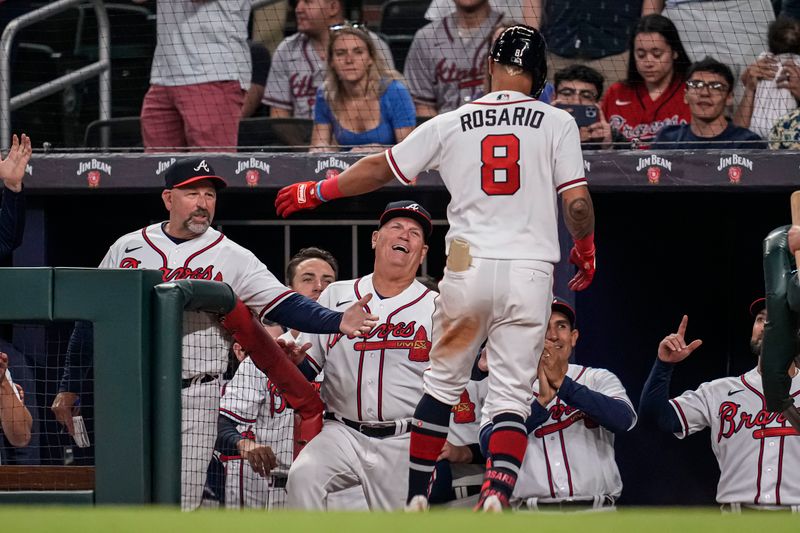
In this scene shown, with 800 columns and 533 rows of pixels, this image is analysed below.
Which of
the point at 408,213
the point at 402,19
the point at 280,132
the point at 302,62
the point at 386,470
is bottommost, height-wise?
the point at 386,470

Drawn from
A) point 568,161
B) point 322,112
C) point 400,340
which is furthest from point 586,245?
point 322,112

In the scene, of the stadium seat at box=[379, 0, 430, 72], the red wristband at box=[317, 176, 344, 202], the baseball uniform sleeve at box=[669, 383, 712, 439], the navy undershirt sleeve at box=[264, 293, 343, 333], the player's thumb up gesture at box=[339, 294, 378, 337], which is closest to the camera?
the red wristband at box=[317, 176, 344, 202]

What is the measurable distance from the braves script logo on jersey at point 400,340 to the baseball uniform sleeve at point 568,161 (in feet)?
4.12

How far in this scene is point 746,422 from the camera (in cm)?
548

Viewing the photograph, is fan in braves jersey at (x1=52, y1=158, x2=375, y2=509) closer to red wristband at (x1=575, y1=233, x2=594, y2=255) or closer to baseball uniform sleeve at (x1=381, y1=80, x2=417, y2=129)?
red wristband at (x1=575, y1=233, x2=594, y2=255)

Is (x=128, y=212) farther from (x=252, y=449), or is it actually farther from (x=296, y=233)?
(x=252, y=449)

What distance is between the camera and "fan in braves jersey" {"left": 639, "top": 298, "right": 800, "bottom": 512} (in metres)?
5.30

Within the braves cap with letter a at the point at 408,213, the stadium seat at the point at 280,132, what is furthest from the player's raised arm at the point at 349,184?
the stadium seat at the point at 280,132

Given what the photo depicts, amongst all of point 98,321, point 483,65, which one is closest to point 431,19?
point 483,65

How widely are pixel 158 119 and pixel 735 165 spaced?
303 cm

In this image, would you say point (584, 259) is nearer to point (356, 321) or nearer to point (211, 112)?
point (356, 321)

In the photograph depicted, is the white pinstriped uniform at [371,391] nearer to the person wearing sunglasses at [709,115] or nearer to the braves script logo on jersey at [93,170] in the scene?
the braves script logo on jersey at [93,170]

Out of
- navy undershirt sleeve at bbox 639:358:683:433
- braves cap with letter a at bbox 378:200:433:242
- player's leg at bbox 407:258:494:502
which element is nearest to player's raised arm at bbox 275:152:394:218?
player's leg at bbox 407:258:494:502

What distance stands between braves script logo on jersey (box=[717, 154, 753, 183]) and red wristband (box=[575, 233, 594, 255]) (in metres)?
1.88
